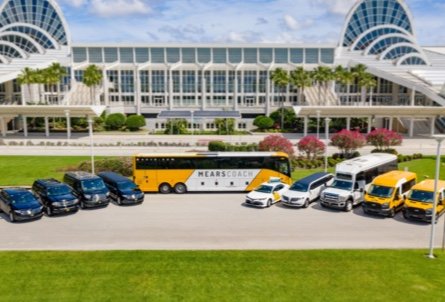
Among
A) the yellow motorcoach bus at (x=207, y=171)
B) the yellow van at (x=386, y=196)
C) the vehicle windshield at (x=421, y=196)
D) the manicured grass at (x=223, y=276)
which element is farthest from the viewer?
the yellow motorcoach bus at (x=207, y=171)

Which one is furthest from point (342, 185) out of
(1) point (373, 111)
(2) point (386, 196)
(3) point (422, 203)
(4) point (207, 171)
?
(1) point (373, 111)

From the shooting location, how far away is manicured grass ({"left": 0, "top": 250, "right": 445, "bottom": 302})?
13.0 metres

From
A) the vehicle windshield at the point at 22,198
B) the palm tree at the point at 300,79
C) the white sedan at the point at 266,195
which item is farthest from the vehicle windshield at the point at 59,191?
the palm tree at the point at 300,79

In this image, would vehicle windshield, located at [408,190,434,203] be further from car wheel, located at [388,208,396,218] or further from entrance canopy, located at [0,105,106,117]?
entrance canopy, located at [0,105,106,117]

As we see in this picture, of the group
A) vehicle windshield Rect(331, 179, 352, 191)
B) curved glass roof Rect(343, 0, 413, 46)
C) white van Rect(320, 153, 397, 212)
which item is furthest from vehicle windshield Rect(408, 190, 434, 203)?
curved glass roof Rect(343, 0, 413, 46)

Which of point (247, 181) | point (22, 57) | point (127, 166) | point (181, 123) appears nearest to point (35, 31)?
point (22, 57)

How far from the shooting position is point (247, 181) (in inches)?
1121

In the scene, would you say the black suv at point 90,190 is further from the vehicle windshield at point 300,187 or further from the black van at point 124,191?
the vehicle windshield at point 300,187

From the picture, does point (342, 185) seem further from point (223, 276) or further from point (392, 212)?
point (223, 276)

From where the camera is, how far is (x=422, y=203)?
845 inches

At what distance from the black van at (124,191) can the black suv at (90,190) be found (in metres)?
0.75

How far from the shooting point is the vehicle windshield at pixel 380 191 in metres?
22.5

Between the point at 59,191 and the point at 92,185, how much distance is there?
84.3 inches

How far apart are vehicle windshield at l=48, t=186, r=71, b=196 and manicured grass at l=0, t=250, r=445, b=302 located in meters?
6.95
